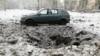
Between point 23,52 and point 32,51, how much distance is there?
0.43 meters

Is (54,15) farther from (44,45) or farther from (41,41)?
(44,45)

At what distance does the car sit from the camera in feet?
55.6

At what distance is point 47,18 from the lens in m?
17.3

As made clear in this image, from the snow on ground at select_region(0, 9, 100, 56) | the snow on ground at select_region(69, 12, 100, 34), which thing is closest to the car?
the snow on ground at select_region(69, 12, 100, 34)

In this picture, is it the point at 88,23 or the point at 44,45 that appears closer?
the point at 44,45

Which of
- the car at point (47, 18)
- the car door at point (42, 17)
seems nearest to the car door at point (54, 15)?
the car at point (47, 18)

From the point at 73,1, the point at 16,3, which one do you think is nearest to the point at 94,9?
the point at 73,1

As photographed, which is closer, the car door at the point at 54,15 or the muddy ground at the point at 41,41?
the muddy ground at the point at 41,41

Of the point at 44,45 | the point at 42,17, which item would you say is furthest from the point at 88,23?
the point at 44,45

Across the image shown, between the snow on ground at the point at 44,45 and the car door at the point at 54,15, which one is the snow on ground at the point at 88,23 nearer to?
the snow on ground at the point at 44,45

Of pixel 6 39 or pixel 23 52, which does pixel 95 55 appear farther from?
pixel 6 39

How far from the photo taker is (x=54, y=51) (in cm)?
978

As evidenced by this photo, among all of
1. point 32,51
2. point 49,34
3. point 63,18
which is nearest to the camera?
point 32,51

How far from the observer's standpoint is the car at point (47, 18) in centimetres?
1695
